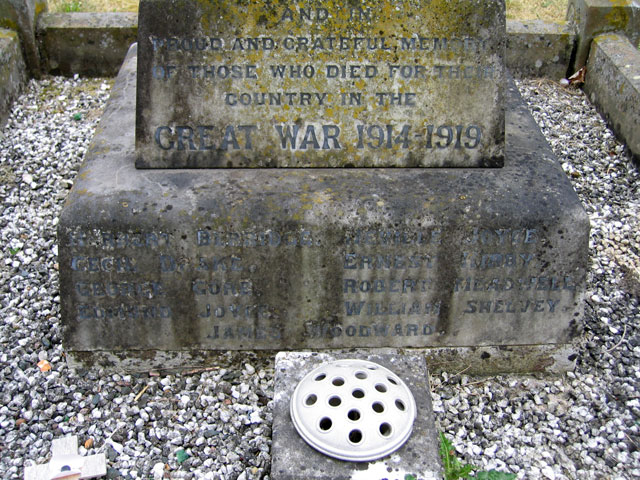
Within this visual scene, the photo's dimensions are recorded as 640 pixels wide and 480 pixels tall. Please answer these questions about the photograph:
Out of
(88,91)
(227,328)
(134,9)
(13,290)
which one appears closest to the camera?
(227,328)

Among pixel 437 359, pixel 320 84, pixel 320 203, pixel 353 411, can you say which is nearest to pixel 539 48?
pixel 320 84

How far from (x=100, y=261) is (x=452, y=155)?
188 centimetres

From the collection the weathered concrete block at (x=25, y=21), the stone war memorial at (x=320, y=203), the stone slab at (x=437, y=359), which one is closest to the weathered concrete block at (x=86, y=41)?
the weathered concrete block at (x=25, y=21)

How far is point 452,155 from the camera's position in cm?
373

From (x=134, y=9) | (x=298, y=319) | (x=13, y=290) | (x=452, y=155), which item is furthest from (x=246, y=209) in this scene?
(x=134, y=9)

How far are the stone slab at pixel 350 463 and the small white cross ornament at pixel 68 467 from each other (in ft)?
3.18

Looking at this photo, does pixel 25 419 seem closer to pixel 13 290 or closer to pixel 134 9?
pixel 13 290

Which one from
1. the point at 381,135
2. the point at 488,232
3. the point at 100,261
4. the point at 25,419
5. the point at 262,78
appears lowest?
the point at 25,419

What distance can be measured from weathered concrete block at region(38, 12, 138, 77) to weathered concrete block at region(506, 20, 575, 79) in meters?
3.67

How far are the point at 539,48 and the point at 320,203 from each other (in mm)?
4362

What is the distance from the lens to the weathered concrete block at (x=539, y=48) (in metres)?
6.79

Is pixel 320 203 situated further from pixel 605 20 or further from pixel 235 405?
pixel 605 20

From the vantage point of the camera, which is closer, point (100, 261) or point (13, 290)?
point (100, 261)

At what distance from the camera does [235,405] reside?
3.58 m
